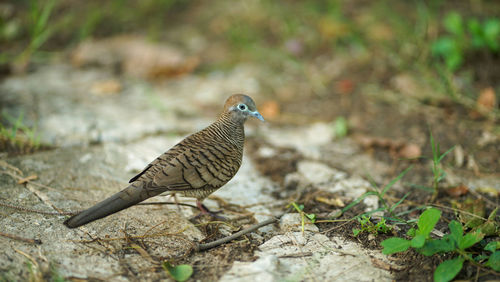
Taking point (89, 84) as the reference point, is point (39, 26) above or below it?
above

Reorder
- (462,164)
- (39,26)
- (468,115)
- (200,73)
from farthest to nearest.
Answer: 1. (200,73)
2. (39,26)
3. (468,115)
4. (462,164)

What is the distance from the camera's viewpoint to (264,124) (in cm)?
455

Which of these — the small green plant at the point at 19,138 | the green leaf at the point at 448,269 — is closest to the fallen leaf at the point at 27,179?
the small green plant at the point at 19,138

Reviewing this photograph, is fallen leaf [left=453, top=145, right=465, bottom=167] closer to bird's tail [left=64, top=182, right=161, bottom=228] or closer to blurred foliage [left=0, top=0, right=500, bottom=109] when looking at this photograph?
blurred foliage [left=0, top=0, right=500, bottom=109]

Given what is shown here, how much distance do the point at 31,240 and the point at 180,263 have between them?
0.86 metres

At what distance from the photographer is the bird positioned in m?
2.43

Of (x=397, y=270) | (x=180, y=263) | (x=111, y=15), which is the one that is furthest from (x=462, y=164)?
(x=111, y=15)

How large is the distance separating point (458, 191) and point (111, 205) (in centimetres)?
255

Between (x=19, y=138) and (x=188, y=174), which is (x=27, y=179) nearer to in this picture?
(x=19, y=138)

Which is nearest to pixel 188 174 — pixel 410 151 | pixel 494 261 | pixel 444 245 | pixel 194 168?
pixel 194 168

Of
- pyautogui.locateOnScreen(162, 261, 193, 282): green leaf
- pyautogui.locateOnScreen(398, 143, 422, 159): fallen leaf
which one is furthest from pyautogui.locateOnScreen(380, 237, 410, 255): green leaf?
pyautogui.locateOnScreen(398, 143, 422, 159): fallen leaf

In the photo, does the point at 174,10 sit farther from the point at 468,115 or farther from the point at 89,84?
the point at 468,115

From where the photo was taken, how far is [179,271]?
2271 mm

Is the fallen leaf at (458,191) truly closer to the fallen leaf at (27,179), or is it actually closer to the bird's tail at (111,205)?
the bird's tail at (111,205)
